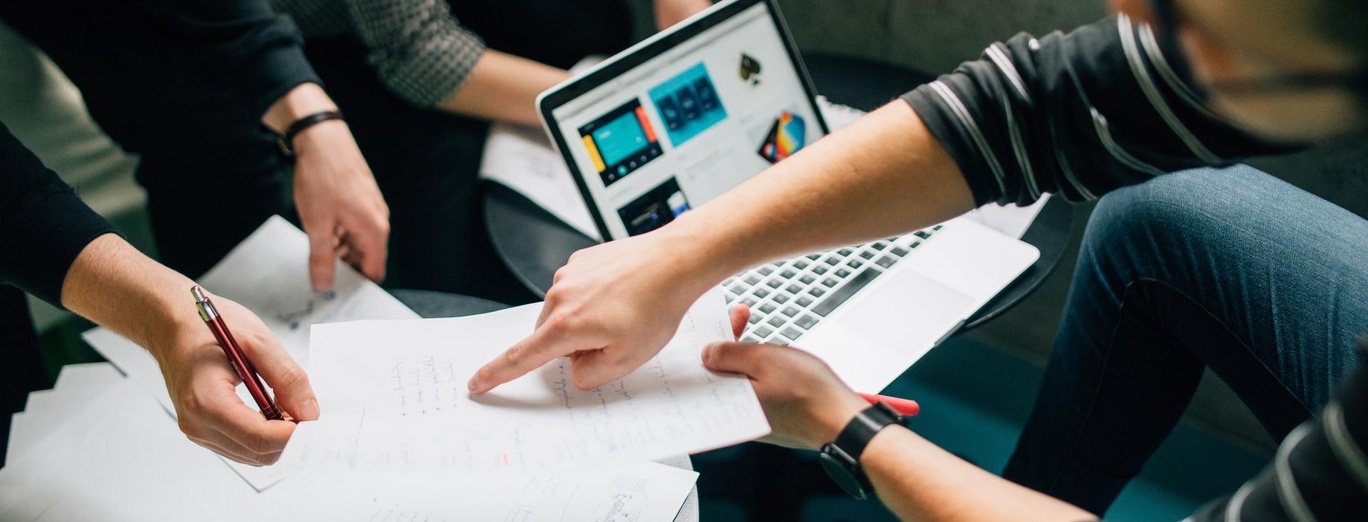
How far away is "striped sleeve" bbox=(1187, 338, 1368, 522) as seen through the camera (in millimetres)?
401

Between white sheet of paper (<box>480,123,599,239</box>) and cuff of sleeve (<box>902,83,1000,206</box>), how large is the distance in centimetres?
42

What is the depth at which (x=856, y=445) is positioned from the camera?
0.61 meters

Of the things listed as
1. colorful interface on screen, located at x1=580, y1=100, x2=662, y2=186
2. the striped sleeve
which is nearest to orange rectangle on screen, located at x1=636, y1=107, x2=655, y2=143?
colorful interface on screen, located at x1=580, y1=100, x2=662, y2=186

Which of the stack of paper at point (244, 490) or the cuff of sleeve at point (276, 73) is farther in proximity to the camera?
the cuff of sleeve at point (276, 73)

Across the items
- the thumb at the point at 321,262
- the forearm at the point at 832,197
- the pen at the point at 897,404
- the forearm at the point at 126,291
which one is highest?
the forearm at the point at 126,291

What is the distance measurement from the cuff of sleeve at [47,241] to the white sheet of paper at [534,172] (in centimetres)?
45

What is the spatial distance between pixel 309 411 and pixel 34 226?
12.9 inches

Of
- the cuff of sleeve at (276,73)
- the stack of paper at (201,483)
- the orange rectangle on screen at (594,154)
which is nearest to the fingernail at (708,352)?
the stack of paper at (201,483)

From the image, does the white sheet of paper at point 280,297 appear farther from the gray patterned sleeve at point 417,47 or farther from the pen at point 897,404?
the pen at point 897,404

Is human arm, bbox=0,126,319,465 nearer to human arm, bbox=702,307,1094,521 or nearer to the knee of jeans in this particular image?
human arm, bbox=702,307,1094,521

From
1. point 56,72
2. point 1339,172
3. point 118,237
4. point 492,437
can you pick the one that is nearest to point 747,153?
point 492,437

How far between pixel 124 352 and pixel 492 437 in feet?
1.47

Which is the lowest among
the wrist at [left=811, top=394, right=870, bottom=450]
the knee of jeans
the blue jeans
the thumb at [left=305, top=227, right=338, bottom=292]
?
the blue jeans

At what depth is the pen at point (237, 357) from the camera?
0.62m
